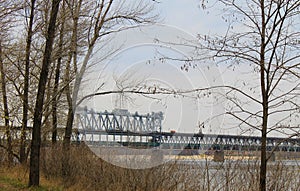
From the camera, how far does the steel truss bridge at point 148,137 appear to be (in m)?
7.20

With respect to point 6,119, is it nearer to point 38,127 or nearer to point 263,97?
point 38,127

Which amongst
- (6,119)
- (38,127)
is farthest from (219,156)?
(6,119)

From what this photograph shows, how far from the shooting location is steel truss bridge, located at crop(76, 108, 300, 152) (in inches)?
283

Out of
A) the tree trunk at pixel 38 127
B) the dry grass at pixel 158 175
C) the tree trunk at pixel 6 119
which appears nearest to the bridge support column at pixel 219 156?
the dry grass at pixel 158 175

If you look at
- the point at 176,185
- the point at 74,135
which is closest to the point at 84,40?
the point at 74,135

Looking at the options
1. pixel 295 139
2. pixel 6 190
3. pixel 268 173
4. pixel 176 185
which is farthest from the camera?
pixel 6 190

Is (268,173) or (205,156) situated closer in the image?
(268,173)

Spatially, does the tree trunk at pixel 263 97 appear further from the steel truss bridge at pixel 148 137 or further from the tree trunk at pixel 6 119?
the tree trunk at pixel 6 119

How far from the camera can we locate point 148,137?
12188 millimetres

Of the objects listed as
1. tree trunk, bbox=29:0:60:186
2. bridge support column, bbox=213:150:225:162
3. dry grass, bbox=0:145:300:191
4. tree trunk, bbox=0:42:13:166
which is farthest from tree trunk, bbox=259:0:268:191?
tree trunk, bbox=0:42:13:166

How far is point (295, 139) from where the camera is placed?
19.9 ft

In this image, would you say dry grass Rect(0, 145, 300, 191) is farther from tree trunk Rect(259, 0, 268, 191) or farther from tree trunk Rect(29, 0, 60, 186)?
tree trunk Rect(259, 0, 268, 191)

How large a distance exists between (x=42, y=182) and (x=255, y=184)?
24.6 feet

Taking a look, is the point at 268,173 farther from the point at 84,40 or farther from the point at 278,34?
the point at 84,40
